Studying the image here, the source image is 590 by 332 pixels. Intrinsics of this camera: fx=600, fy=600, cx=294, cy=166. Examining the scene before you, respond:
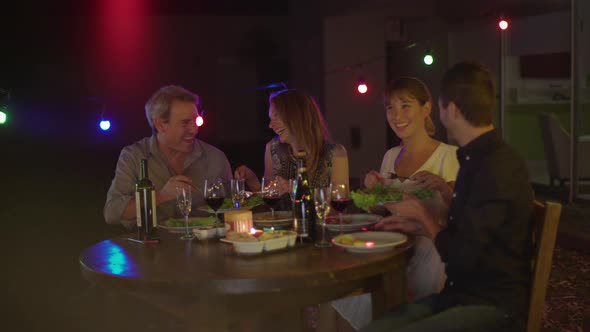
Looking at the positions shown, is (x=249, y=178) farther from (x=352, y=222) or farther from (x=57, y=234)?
(x=57, y=234)

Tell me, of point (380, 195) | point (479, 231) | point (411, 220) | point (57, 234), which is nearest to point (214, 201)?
point (380, 195)

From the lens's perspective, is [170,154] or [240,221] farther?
[170,154]

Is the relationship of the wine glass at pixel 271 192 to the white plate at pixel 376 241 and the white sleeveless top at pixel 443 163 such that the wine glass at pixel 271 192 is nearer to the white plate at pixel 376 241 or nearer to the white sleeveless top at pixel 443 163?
the white plate at pixel 376 241

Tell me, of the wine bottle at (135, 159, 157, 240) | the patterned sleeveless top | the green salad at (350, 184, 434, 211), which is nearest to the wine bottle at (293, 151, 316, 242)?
the green salad at (350, 184, 434, 211)

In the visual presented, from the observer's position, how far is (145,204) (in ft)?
7.23

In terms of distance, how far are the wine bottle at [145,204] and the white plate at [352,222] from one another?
661mm

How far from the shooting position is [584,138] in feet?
25.4

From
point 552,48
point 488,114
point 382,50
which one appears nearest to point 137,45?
point 382,50

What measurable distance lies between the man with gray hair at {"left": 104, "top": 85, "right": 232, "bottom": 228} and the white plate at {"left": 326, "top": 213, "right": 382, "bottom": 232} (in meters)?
0.85

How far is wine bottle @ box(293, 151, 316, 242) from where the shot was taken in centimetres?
213

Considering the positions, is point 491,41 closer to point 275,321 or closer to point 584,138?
point 584,138

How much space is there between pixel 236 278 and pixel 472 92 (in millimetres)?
967

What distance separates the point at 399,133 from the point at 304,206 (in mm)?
875

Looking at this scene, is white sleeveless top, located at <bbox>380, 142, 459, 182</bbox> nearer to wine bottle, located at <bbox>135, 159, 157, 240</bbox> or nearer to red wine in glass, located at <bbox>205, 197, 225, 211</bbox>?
red wine in glass, located at <bbox>205, 197, 225, 211</bbox>
